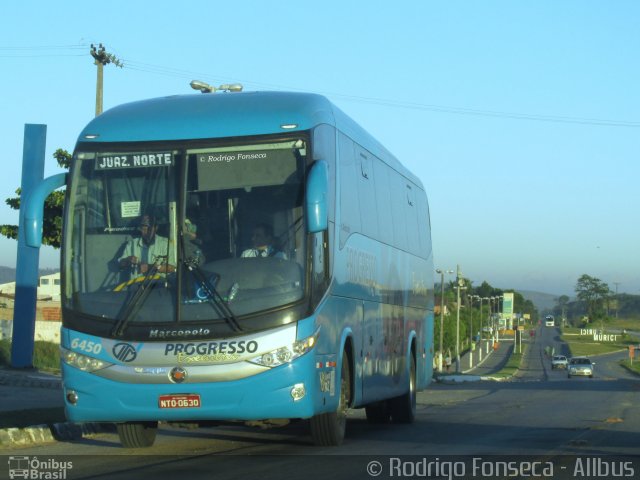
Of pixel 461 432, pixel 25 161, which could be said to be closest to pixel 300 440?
pixel 461 432

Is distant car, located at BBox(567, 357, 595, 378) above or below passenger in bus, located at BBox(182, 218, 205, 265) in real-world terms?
below

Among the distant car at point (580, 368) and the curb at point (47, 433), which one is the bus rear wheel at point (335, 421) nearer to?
the curb at point (47, 433)

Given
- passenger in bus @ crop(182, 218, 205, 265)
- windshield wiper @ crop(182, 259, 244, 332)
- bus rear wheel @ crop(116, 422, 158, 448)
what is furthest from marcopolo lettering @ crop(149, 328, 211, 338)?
bus rear wheel @ crop(116, 422, 158, 448)

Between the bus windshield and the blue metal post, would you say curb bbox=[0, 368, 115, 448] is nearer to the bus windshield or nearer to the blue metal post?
the bus windshield

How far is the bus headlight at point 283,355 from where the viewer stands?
10.8m

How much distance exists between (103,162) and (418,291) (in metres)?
8.63

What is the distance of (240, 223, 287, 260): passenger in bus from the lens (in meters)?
11.0

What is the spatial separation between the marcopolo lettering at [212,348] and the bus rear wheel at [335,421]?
188 cm

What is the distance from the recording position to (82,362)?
36.6ft

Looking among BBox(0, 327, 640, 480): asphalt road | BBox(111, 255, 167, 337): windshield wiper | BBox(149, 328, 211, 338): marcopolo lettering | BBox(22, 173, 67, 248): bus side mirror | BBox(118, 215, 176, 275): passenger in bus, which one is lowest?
BBox(0, 327, 640, 480): asphalt road

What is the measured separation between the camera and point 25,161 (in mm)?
26031

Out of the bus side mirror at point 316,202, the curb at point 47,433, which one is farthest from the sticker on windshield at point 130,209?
the curb at point 47,433

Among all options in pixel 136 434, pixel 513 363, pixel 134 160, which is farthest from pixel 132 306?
pixel 513 363

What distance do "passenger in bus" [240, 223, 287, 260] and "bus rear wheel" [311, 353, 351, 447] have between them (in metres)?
2.10
